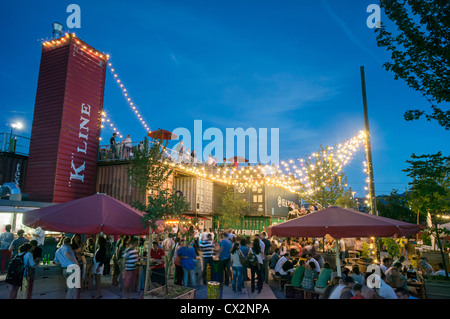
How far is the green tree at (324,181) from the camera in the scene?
52.4ft

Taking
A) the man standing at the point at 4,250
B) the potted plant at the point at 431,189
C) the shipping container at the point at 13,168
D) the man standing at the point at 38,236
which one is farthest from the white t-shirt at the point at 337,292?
the shipping container at the point at 13,168

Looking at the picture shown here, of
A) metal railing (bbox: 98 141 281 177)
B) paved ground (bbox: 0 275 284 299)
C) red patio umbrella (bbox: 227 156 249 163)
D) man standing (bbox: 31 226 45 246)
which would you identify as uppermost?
red patio umbrella (bbox: 227 156 249 163)

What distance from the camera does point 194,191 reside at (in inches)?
864

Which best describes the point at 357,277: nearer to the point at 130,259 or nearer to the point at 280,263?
the point at 280,263

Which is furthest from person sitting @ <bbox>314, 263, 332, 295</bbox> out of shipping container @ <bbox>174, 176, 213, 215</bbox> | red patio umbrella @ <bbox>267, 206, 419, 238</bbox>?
shipping container @ <bbox>174, 176, 213, 215</bbox>

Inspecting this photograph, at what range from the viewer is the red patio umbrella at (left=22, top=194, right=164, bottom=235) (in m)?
6.39

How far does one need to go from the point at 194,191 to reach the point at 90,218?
15.4 meters

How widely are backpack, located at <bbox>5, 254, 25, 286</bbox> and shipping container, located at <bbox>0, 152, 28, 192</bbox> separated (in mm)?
11534

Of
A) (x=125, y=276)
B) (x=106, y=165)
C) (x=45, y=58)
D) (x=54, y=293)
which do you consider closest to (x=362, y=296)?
(x=125, y=276)

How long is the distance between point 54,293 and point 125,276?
6.87ft

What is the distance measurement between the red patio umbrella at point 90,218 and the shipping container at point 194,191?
14521mm

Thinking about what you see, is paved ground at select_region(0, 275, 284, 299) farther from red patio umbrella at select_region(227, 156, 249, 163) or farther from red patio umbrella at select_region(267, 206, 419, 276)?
red patio umbrella at select_region(227, 156, 249, 163)

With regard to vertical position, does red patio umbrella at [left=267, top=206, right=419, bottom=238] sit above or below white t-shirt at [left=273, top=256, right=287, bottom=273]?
above
